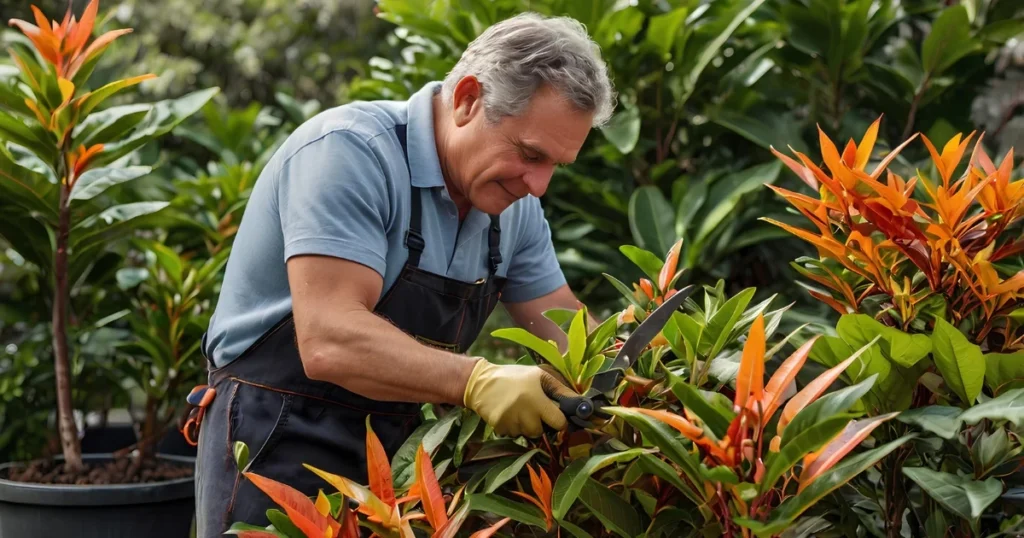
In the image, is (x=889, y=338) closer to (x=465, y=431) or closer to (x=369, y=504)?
(x=465, y=431)

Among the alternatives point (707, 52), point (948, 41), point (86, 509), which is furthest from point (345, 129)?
point (948, 41)

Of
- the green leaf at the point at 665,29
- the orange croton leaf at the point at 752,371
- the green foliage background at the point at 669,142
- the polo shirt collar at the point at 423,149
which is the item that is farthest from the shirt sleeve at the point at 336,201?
the green leaf at the point at 665,29

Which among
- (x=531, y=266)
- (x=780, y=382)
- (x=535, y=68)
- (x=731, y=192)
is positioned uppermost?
(x=535, y=68)

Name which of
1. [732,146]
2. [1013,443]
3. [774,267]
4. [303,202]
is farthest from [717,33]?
[1013,443]

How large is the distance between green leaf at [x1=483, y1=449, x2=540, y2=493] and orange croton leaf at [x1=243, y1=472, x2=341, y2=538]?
0.22 metres

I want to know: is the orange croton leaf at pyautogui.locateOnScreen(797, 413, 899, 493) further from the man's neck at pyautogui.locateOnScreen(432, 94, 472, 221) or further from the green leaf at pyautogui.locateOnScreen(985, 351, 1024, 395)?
the man's neck at pyautogui.locateOnScreen(432, 94, 472, 221)

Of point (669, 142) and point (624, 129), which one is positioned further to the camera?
point (669, 142)

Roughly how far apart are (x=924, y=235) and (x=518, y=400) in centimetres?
66

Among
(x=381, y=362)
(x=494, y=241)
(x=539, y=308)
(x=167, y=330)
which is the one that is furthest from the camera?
(x=167, y=330)

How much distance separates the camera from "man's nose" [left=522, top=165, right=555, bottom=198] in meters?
1.99

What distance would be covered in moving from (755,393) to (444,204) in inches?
41.7

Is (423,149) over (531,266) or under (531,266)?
over

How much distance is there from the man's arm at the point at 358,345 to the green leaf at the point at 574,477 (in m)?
0.34

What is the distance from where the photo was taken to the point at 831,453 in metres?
1.21
